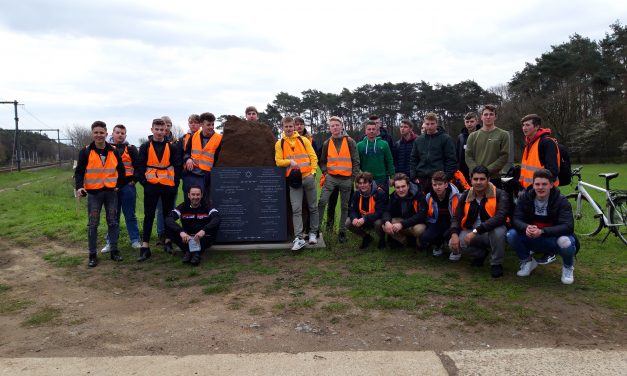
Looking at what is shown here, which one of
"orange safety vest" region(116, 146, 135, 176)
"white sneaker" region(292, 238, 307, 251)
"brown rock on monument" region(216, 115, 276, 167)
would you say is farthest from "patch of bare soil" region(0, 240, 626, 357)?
"brown rock on monument" region(216, 115, 276, 167)

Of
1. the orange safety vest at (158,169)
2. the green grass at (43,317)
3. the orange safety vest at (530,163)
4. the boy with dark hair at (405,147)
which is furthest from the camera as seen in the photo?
the boy with dark hair at (405,147)

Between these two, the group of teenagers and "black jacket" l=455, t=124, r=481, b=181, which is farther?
"black jacket" l=455, t=124, r=481, b=181

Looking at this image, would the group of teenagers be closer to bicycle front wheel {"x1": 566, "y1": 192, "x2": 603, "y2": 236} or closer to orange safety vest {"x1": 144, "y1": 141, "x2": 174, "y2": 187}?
orange safety vest {"x1": 144, "y1": 141, "x2": 174, "y2": 187}

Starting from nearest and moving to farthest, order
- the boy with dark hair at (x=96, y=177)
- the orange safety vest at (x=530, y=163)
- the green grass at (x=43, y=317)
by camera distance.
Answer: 1. the green grass at (x=43, y=317)
2. the orange safety vest at (x=530, y=163)
3. the boy with dark hair at (x=96, y=177)

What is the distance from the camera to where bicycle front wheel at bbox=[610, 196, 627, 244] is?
6.76 m

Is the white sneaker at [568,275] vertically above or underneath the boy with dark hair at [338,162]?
underneath

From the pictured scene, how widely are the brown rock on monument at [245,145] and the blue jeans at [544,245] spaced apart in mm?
3858

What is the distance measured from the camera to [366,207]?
681cm

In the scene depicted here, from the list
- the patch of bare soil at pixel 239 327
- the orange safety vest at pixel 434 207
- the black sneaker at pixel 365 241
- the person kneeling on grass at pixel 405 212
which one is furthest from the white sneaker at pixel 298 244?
the orange safety vest at pixel 434 207

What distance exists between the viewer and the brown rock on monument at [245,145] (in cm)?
729

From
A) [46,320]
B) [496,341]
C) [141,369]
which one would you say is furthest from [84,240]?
[496,341]

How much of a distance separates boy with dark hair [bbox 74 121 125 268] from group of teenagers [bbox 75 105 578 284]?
0.01m

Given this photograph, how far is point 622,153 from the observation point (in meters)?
40.0

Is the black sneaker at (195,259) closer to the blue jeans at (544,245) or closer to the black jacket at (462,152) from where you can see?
the blue jeans at (544,245)
